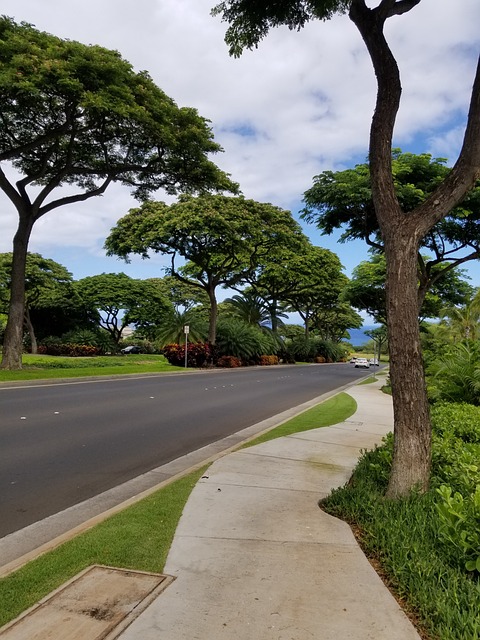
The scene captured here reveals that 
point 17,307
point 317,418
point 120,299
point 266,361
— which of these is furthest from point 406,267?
point 120,299

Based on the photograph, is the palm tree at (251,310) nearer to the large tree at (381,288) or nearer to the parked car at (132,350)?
the parked car at (132,350)

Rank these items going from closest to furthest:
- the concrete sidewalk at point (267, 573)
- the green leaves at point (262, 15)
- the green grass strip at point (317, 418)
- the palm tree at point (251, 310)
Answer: the concrete sidewalk at point (267, 573) < the green leaves at point (262, 15) < the green grass strip at point (317, 418) < the palm tree at point (251, 310)

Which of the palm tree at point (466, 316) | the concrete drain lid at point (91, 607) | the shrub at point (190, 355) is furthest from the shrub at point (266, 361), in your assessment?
the concrete drain lid at point (91, 607)

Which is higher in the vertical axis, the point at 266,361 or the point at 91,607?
the point at 266,361

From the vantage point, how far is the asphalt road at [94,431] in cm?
570

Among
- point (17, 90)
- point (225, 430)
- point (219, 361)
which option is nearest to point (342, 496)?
point (225, 430)

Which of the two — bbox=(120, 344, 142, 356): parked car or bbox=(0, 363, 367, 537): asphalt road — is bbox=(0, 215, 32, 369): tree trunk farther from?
bbox=(120, 344, 142, 356): parked car

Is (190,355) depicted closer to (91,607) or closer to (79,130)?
(79,130)

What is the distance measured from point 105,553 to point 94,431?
18.5 ft

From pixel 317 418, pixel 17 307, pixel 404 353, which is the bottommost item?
pixel 317 418

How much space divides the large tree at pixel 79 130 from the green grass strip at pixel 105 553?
14562 millimetres

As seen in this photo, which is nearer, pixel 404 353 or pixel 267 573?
pixel 267 573

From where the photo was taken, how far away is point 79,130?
18172 millimetres

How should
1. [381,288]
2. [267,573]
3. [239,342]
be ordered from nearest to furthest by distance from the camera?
1. [267,573]
2. [381,288]
3. [239,342]
